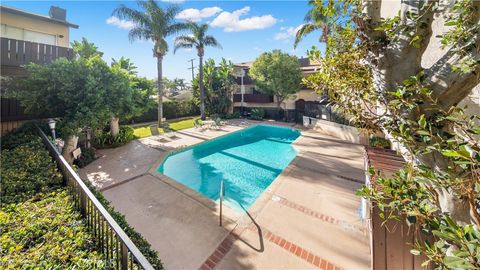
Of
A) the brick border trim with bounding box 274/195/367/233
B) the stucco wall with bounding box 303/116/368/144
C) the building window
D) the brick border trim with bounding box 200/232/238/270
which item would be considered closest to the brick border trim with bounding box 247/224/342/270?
the brick border trim with bounding box 200/232/238/270

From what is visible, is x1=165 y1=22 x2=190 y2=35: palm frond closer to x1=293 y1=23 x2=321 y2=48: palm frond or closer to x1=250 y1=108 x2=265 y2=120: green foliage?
x1=293 y1=23 x2=321 y2=48: palm frond

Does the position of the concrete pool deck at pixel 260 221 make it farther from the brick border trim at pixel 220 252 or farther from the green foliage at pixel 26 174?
the green foliage at pixel 26 174

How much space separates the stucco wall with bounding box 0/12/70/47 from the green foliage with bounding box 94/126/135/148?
309 inches

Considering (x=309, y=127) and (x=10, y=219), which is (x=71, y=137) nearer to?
(x=10, y=219)

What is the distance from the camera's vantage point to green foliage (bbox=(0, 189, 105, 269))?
3.02 m

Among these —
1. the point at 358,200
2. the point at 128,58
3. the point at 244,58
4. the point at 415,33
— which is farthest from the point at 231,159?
the point at 244,58

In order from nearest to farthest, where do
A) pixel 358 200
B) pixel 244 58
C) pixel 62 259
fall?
1. pixel 62 259
2. pixel 358 200
3. pixel 244 58

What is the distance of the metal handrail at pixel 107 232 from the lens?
2925 millimetres

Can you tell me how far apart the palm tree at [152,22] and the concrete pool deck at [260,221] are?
49.5ft

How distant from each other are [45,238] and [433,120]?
19.8ft

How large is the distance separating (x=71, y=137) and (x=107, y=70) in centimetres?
436

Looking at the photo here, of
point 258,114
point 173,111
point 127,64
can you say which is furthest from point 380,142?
point 173,111

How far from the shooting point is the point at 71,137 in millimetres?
11320

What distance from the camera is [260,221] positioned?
7227 millimetres
